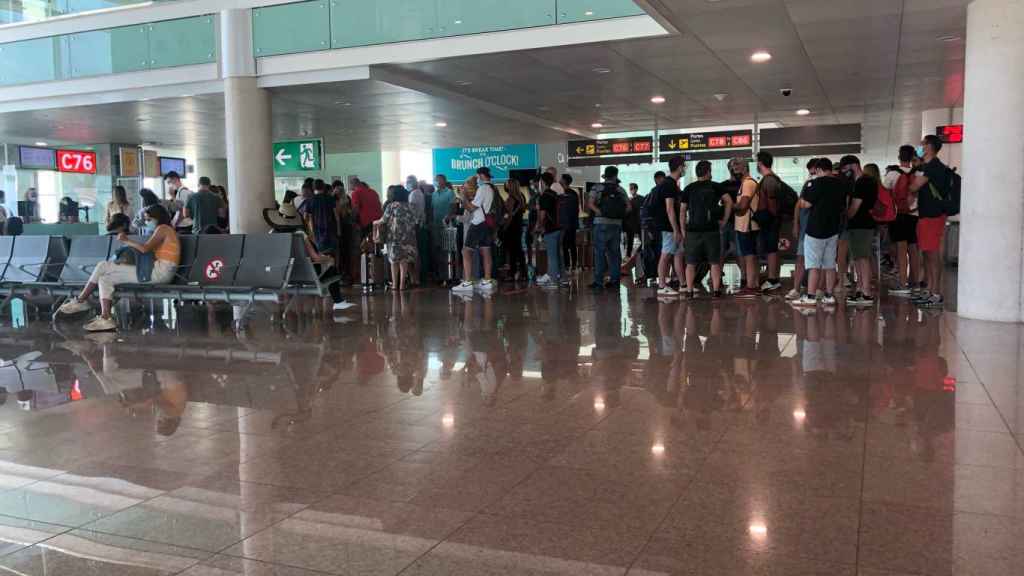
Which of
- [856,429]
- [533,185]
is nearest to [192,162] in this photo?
[533,185]

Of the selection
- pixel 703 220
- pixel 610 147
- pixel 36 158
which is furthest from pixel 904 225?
pixel 36 158

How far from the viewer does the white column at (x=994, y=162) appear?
8789 mm

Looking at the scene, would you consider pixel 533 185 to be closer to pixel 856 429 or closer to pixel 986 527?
pixel 856 429

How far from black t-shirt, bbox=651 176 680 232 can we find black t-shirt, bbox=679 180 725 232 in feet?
0.62

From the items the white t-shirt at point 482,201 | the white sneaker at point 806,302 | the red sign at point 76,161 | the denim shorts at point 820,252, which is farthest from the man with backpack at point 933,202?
the red sign at point 76,161

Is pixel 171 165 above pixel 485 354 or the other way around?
above

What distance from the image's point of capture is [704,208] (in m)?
11.4

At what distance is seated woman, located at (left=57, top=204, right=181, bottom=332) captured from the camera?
10203mm

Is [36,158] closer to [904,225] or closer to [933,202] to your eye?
[904,225]

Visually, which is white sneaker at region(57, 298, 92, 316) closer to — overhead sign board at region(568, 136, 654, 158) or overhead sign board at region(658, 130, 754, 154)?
overhead sign board at region(568, 136, 654, 158)

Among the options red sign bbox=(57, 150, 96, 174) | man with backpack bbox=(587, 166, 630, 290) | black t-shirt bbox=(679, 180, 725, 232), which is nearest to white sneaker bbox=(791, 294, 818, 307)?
black t-shirt bbox=(679, 180, 725, 232)

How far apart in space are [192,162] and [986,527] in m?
29.3

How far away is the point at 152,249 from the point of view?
10.5 metres

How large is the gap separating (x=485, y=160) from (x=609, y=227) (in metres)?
11.9
